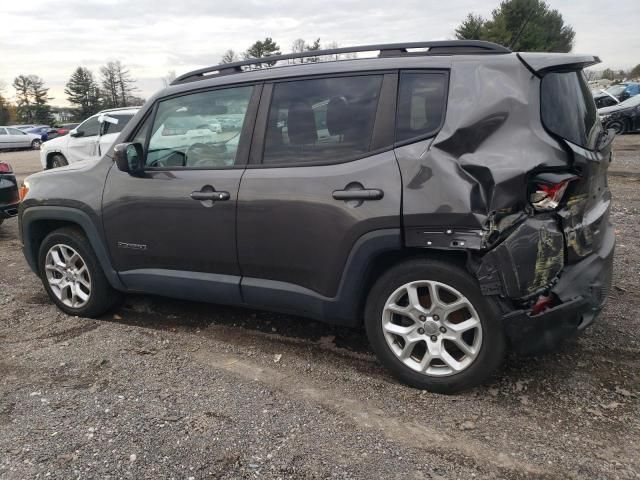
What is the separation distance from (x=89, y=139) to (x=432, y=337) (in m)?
11.1

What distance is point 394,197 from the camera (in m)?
2.92

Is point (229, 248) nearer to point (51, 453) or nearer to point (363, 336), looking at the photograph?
point (363, 336)

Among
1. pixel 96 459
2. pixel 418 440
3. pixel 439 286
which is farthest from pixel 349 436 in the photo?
pixel 96 459

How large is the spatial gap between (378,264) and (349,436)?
0.99 meters

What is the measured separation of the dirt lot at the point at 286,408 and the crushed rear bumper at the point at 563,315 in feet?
1.30

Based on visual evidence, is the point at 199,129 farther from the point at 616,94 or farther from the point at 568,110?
the point at 616,94

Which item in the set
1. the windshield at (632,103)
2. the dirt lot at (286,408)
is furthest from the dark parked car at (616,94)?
the dirt lot at (286,408)

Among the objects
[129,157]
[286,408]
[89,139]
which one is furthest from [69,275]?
[89,139]

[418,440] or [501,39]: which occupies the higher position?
[501,39]

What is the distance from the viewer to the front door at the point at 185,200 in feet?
11.5

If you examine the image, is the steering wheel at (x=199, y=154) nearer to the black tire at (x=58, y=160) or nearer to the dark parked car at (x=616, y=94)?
the black tire at (x=58, y=160)

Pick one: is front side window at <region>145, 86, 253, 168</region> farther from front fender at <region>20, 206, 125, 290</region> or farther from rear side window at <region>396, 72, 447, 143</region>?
rear side window at <region>396, 72, 447, 143</region>

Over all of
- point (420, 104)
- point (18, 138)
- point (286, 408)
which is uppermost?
point (420, 104)

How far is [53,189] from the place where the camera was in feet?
13.9
